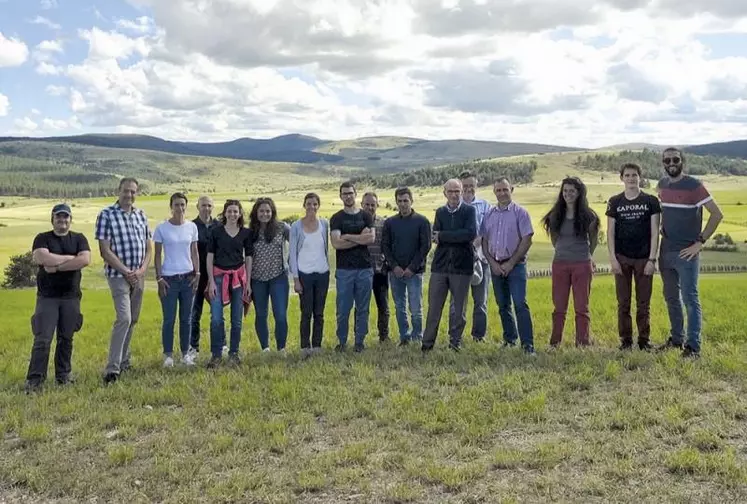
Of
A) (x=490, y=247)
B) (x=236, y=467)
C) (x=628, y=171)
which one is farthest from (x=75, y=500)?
(x=628, y=171)

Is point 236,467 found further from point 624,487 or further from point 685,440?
point 685,440

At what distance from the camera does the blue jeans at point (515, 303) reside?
8.19 m

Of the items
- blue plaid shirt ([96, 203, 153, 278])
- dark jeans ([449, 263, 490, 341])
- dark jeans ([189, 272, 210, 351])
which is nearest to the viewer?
blue plaid shirt ([96, 203, 153, 278])

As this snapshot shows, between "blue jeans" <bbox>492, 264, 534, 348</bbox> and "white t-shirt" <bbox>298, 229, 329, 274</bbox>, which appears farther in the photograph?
"white t-shirt" <bbox>298, 229, 329, 274</bbox>

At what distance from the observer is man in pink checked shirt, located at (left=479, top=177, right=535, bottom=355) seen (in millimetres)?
8197

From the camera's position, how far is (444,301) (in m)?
8.49

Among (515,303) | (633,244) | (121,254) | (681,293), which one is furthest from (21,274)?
(681,293)

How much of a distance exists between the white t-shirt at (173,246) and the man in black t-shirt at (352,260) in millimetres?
1843

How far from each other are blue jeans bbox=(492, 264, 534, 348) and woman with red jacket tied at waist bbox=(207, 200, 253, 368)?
10.5 ft

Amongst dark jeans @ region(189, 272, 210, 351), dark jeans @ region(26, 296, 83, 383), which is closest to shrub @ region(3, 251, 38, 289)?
dark jeans @ region(189, 272, 210, 351)

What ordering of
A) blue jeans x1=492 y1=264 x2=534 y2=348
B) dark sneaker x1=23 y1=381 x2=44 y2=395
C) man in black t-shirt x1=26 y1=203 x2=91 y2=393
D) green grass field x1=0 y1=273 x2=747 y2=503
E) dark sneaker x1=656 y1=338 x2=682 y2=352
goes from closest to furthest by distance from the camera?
green grass field x1=0 y1=273 x2=747 y2=503, dark sneaker x1=23 y1=381 x2=44 y2=395, man in black t-shirt x1=26 y1=203 x2=91 y2=393, dark sneaker x1=656 y1=338 x2=682 y2=352, blue jeans x1=492 y1=264 x2=534 y2=348

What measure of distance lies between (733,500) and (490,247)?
182 inches

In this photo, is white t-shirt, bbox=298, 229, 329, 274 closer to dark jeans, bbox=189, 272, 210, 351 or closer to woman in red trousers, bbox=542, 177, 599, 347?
dark jeans, bbox=189, 272, 210, 351

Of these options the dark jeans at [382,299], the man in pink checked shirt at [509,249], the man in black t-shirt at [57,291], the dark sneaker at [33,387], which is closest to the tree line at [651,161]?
the dark jeans at [382,299]
